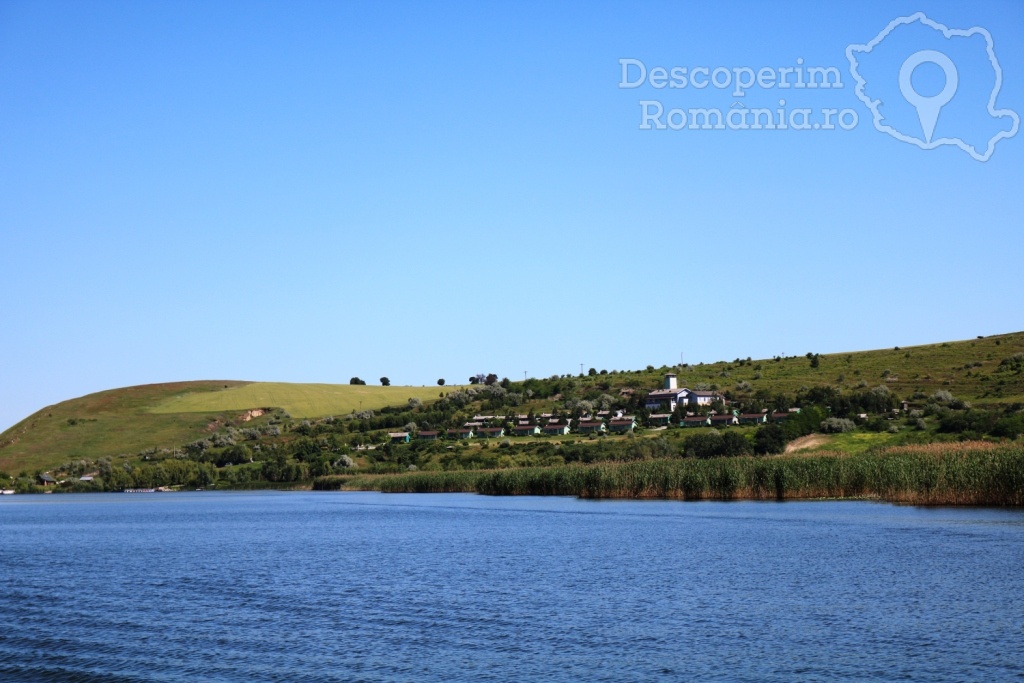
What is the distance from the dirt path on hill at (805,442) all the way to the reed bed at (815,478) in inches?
911

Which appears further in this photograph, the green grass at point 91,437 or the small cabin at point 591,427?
the green grass at point 91,437

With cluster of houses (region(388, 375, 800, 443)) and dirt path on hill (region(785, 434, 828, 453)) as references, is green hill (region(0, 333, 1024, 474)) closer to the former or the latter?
cluster of houses (region(388, 375, 800, 443))

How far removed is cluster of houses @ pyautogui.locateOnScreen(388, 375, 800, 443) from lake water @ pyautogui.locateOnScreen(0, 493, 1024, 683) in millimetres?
75231

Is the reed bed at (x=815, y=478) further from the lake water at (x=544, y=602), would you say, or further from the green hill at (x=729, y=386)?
the green hill at (x=729, y=386)

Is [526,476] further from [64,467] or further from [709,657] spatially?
[64,467]

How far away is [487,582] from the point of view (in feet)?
128

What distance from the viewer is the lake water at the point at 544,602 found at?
2531 centimetres

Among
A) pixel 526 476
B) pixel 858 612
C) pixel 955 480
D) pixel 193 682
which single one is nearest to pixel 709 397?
pixel 526 476

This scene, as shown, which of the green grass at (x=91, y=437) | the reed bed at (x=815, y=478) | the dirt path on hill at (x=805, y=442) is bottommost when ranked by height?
the reed bed at (x=815, y=478)

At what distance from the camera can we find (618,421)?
474 ft

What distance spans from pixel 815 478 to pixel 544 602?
1662 inches

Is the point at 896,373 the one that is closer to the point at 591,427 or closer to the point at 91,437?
the point at 591,427

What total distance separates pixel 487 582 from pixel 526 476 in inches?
2195

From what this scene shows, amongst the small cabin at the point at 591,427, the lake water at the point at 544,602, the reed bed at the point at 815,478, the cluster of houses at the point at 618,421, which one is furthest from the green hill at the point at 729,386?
the lake water at the point at 544,602
